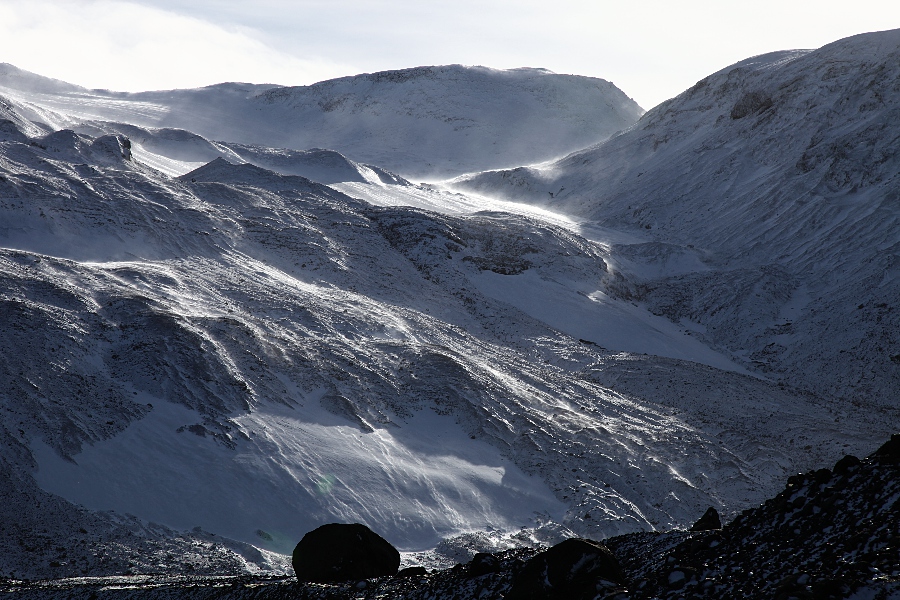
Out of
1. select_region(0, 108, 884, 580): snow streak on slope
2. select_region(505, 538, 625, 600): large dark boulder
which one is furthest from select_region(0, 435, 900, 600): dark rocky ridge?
select_region(0, 108, 884, 580): snow streak on slope

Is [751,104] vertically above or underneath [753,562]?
above

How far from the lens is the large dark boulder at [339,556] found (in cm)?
1716

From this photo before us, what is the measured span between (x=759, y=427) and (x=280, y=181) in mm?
44102

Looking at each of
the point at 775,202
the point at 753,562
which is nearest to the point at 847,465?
the point at 753,562

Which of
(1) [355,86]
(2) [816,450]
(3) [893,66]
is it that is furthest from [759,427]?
(1) [355,86]

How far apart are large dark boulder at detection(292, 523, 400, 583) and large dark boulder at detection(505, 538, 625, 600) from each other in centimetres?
555

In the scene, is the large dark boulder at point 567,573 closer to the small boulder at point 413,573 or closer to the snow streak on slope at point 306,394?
the small boulder at point 413,573

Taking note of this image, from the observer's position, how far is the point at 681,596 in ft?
36.8

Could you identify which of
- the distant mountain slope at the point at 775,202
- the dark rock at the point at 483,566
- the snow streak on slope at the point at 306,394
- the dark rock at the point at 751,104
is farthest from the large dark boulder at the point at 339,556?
the dark rock at the point at 751,104

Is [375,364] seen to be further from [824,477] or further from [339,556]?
[824,477]

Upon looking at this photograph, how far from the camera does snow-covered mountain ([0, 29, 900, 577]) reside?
2619cm

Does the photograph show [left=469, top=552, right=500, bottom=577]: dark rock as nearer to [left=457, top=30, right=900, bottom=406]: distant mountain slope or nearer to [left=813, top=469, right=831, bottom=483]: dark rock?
[left=813, top=469, right=831, bottom=483]: dark rock

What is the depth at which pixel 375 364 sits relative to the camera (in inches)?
1464

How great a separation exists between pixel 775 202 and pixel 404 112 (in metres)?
75.6
